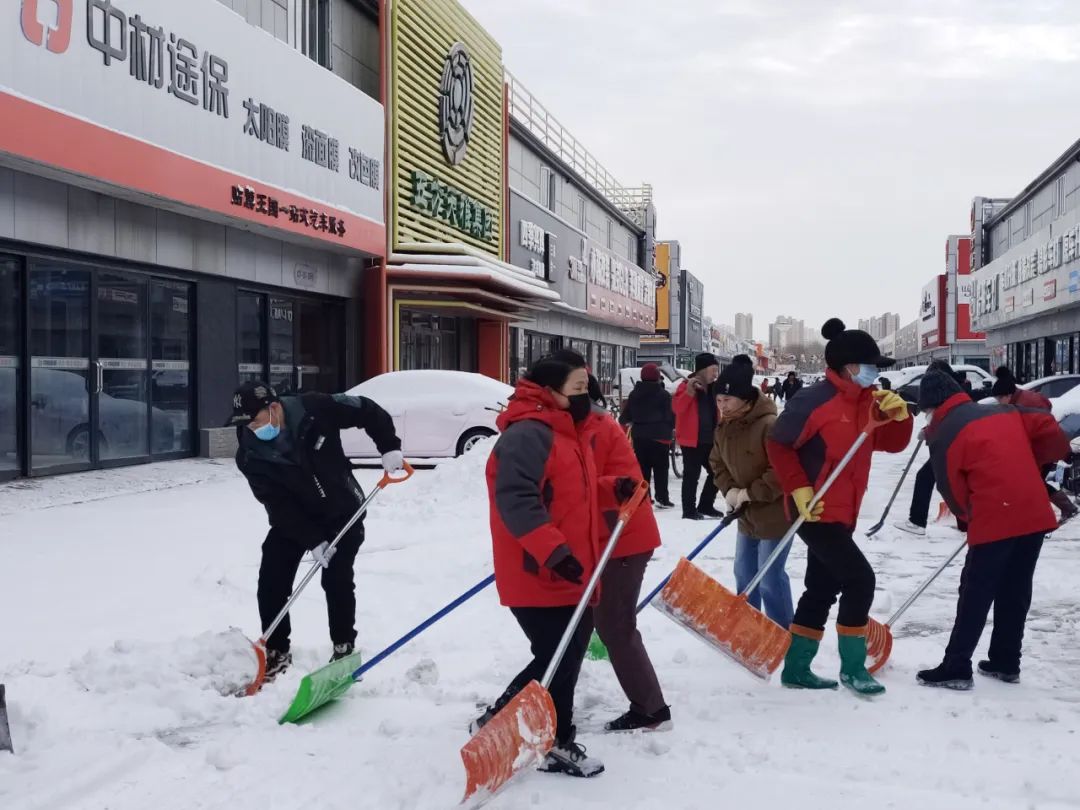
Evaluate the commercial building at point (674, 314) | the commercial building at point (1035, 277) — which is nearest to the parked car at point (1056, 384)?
the commercial building at point (1035, 277)

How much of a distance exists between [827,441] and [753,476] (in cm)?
66

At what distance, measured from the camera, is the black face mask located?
3844 mm

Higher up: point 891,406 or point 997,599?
point 891,406

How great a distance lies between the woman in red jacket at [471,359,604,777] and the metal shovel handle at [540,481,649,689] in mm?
47

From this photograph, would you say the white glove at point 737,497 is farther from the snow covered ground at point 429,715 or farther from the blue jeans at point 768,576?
the snow covered ground at point 429,715

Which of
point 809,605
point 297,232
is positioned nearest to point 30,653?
point 809,605

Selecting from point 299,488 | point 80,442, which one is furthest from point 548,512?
point 80,442

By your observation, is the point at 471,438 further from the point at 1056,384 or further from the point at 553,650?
the point at 553,650

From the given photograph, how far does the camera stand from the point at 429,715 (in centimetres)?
453

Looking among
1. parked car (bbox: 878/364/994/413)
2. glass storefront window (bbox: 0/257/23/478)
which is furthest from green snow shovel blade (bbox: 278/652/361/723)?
parked car (bbox: 878/364/994/413)

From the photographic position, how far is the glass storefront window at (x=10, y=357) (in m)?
11.2

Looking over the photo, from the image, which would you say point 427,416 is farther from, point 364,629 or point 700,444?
point 364,629

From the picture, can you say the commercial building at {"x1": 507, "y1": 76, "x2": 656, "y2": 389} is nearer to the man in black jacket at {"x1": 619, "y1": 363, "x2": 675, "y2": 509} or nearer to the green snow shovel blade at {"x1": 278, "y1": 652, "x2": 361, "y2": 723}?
the man in black jacket at {"x1": 619, "y1": 363, "x2": 675, "y2": 509}

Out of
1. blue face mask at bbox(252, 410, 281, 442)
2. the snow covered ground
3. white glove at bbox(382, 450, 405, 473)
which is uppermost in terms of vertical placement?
blue face mask at bbox(252, 410, 281, 442)
